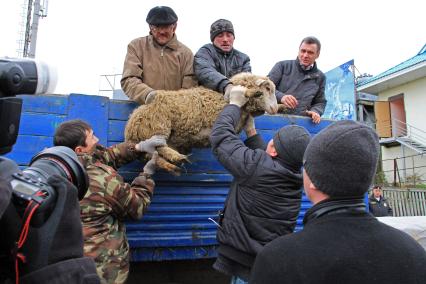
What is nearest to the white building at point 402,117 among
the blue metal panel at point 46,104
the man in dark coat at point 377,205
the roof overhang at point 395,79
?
the roof overhang at point 395,79

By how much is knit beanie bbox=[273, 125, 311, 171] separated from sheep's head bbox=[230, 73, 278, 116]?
598 millimetres

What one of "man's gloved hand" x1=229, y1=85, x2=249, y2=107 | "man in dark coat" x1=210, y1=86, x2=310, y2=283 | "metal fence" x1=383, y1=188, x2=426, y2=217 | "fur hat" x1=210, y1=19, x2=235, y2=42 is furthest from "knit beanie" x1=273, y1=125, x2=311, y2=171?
"metal fence" x1=383, y1=188, x2=426, y2=217

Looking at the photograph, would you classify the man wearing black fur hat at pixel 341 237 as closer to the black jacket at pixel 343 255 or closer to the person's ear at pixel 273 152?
the black jacket at pixel 343 255

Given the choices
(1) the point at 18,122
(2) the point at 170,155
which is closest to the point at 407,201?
(2) the point at 170,155

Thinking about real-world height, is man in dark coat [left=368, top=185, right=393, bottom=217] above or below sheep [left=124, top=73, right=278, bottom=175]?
below

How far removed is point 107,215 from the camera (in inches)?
99.5

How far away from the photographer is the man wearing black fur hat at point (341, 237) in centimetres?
119

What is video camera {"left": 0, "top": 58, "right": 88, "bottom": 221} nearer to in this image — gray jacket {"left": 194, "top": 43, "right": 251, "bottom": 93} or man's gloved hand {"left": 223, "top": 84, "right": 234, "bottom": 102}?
man's gloved hand {"left": 223, "top": 84, "right": 234, "bottom": 102}

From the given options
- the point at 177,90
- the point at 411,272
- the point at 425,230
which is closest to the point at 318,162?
the point at 411,272

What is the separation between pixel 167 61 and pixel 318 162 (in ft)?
7.95

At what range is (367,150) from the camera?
4.50 feet

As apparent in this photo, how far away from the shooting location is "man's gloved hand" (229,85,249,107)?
3092 mm

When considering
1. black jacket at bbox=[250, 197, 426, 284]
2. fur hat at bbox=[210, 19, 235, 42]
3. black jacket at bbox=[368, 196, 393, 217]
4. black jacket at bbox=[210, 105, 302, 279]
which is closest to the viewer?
black jacket at bbox=[250, 197, 426, 284]

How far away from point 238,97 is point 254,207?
0.95m
